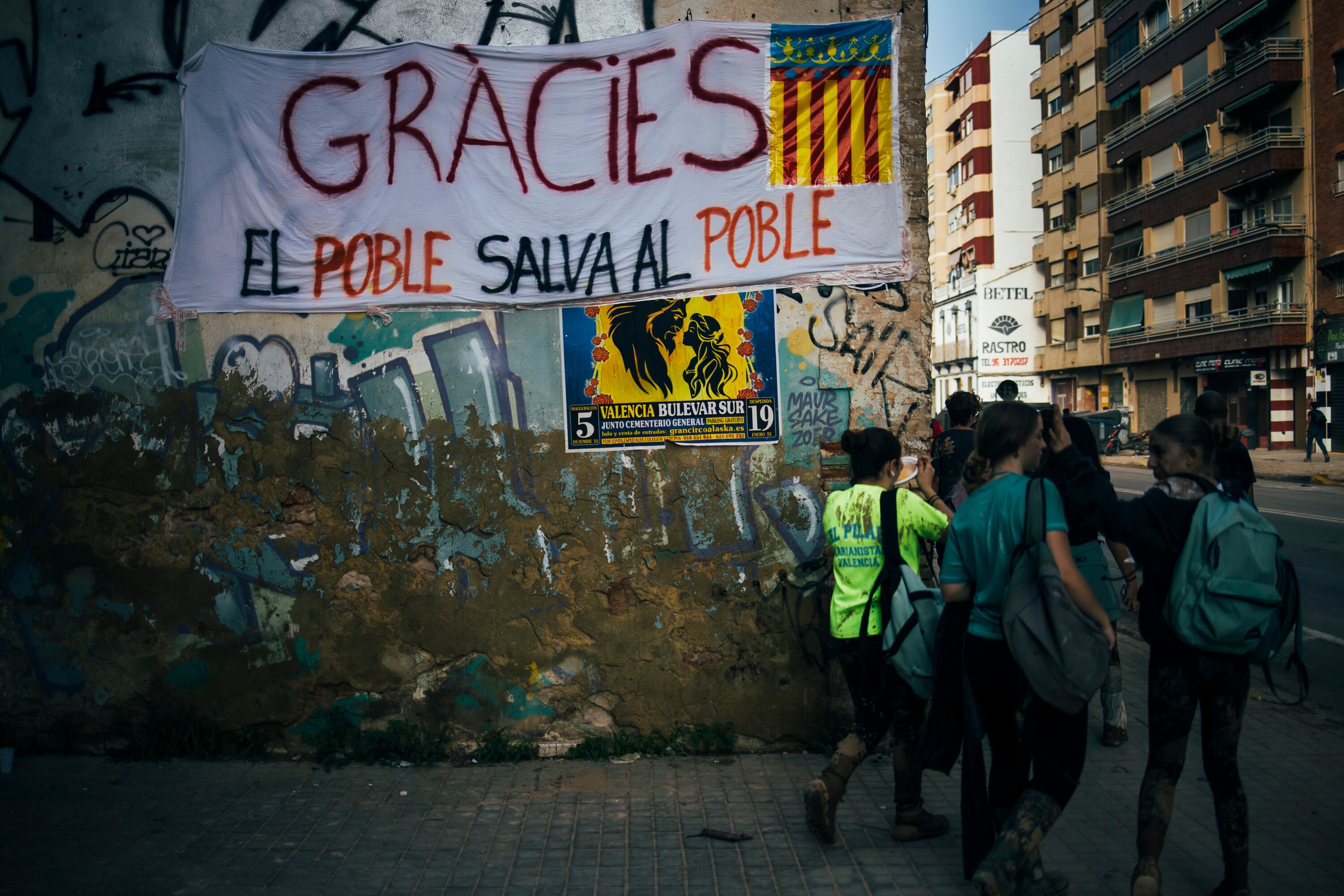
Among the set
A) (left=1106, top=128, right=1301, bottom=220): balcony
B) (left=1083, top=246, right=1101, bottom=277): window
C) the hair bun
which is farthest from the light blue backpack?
(left=1083, top=246, right=1101, bottom=277): window

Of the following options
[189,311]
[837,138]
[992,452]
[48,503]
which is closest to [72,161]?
[189,311]

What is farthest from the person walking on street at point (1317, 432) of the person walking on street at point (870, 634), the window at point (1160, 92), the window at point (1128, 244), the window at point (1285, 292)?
the person walking on street at point (870, 634)

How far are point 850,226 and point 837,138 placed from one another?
0.49 metres

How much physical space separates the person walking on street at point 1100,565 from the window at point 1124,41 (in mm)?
43784

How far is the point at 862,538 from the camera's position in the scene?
3.86 meters

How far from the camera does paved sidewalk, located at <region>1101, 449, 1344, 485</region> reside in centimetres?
2133

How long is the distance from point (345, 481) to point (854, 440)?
2780 mm

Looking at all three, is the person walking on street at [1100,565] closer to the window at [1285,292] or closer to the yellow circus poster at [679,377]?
the yellow circus poster at [679,377]

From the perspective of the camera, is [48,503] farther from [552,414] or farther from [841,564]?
[841,564]

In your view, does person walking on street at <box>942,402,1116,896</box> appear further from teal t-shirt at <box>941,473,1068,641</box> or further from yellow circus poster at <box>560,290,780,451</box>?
yellow circus poster at <box>560,290,780,451</box>

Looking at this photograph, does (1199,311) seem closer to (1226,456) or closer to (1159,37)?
(1159,37)

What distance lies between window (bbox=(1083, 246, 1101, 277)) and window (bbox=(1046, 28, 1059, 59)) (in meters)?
10.9

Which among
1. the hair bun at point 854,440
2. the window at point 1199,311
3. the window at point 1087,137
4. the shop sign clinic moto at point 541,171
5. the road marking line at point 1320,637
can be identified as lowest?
the road marking line at point 1320,637

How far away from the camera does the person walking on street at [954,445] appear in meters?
5.31
